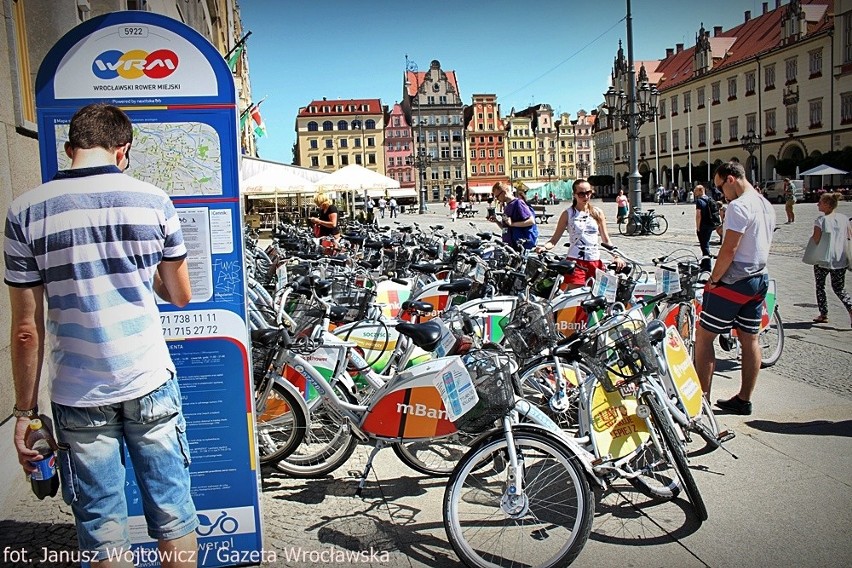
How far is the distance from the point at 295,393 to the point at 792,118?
6758cm

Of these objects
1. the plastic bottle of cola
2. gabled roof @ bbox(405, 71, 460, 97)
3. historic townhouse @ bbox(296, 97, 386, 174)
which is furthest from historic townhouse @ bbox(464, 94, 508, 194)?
the plastic bottle of cola

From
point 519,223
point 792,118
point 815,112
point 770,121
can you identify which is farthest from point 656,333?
point 770,121

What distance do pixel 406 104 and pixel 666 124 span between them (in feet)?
167

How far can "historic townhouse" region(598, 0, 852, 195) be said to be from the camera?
57.0 metres

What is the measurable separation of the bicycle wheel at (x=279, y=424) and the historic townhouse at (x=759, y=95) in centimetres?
5344

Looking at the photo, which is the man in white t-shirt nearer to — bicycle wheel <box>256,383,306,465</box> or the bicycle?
bicycle wheel <box>256,383,306,465</box>

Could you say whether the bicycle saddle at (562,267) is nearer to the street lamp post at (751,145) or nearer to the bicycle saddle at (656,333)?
the bicycle saddle at (656,333)

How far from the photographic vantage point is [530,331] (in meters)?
4.28

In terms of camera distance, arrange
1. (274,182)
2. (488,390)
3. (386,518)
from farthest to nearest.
→ (274,182)
(386,518)
(488,390)

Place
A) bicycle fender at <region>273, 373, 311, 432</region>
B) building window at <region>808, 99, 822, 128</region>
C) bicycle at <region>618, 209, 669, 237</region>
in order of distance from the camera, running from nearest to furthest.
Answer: bicycle fender at <region>273, 373, 311, 432</region> → bicycle at <region>618, 209, 669, 237</region> → building window at <region>808, 99, 822, 128</region>

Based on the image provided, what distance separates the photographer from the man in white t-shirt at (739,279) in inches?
207

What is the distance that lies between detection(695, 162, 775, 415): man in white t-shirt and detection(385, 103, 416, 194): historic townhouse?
11557 centimetres

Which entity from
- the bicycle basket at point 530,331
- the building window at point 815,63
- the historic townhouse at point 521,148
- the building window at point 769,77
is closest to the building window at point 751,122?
the building window at point 769,77

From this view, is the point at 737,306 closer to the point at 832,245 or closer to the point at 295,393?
the point at 295,393
